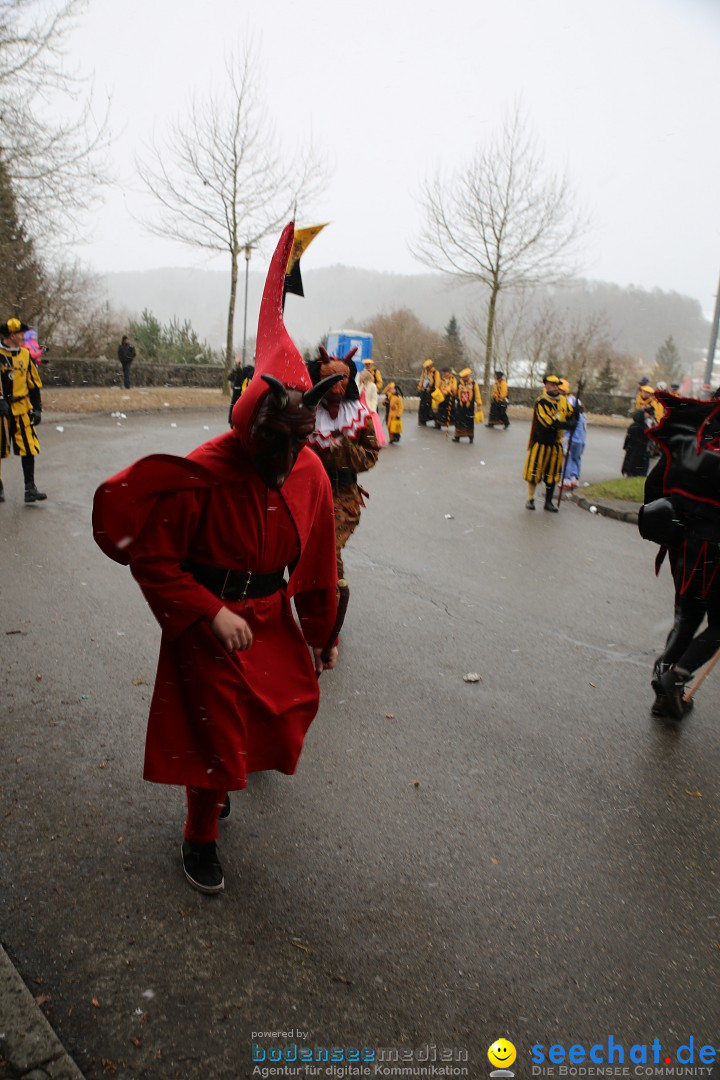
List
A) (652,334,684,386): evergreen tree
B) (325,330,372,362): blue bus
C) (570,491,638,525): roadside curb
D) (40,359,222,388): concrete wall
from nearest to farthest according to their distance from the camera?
(570,491,638,525): roadside curb
(40,359,222,388): concrete wall
(325,330,372,362): blue bus
(652,334,684,386): evergreen tree

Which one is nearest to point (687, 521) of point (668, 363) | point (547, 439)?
point (547, 439)

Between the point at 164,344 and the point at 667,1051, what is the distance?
36.0 metres

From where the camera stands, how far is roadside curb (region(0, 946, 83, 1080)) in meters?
2.12

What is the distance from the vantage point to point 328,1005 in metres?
2.50

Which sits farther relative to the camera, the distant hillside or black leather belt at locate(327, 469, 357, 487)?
the distant hillside

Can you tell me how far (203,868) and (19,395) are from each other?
294 inches

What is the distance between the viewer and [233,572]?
9.29ft

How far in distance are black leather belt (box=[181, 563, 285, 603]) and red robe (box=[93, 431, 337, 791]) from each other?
3 cm

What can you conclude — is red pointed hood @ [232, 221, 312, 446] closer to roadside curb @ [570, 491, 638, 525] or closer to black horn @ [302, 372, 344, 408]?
black horn @ [302, 372, 344, 408]

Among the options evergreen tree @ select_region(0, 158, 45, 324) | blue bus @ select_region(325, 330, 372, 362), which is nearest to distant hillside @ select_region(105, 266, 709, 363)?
blue bus @ select_region(325, 330, 372, 362)

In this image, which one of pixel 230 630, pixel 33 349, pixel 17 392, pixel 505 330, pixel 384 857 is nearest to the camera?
pixel 230 630

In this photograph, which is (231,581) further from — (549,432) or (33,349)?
(33,349)

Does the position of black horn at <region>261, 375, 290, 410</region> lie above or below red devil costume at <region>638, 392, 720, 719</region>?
above

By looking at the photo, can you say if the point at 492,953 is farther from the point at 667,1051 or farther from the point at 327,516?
the point at 327,516
